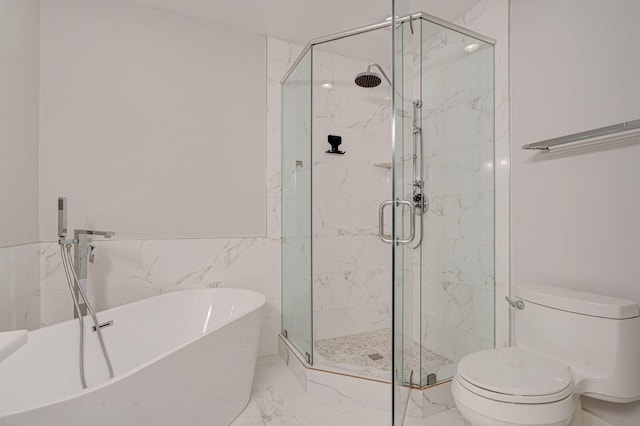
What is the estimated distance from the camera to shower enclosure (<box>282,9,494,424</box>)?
4.92ft

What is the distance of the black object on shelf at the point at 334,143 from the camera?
8.86 ft

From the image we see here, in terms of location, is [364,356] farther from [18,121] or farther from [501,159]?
[18,121]

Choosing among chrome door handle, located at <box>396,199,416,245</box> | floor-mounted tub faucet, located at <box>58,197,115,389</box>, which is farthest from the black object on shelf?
floor-mounted tub faucet, located at <box>58,197,115,389</box>

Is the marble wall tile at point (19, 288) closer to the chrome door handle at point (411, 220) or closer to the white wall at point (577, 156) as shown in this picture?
the chrome door handle at point (411, 220)

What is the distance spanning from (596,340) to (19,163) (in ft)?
9.76

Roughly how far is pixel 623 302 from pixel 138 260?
2678 millimetres

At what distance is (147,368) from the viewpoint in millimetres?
1256

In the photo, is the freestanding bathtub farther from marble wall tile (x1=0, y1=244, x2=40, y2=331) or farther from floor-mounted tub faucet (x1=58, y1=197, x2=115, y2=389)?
marble wall tile (x1=0, y1=244, x2=40, y2=331)

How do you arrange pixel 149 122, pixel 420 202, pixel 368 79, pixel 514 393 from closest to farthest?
pixel 514 393 → pixel 420 202 → pixel 149 122 → pixel 368 79

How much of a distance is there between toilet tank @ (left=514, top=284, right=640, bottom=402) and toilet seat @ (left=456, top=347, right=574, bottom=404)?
0.08 metres

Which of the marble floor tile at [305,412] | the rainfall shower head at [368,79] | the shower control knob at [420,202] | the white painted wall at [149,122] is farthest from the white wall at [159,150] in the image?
the shower control knob at [420,202]

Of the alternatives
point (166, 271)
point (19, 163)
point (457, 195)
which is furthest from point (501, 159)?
point (19, 163)

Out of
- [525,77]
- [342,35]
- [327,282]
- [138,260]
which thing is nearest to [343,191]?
[327,282]

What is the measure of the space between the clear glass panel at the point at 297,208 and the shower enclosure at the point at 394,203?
0.05 feet
